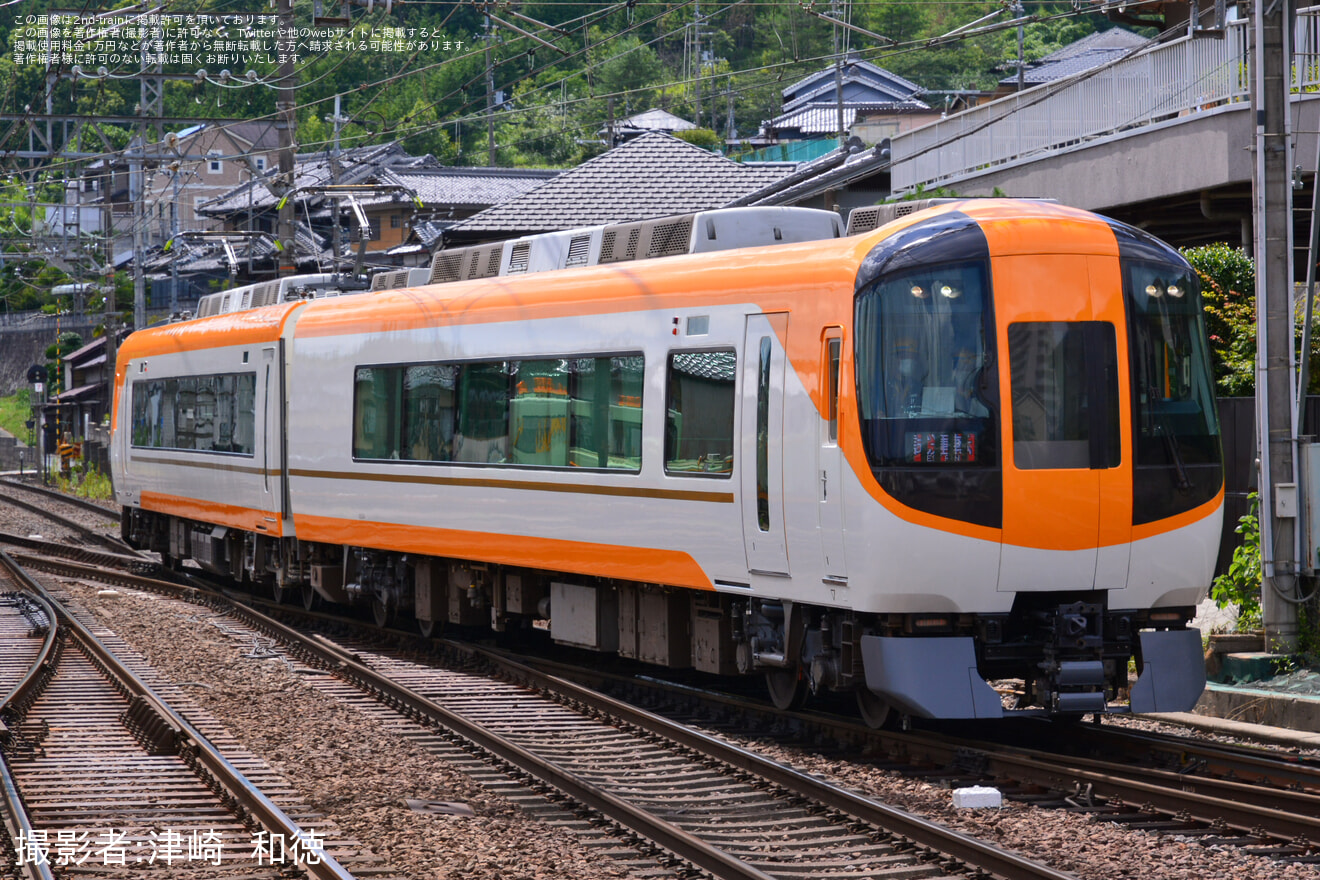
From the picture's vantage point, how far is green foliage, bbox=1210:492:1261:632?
454 inches

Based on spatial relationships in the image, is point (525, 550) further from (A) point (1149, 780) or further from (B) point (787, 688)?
(A) point (1149, 780)

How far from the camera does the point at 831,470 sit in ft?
29.2

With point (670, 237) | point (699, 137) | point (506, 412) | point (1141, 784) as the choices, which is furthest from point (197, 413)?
point (699, 137)

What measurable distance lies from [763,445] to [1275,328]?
3550 millimetres

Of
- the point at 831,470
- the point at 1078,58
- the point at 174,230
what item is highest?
the point at 1078,58

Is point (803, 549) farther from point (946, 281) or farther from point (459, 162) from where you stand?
point (459, 162)

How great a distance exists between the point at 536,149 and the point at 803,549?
64865 mm

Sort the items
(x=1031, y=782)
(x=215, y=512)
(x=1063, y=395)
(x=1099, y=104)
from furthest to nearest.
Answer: (x=1099, y=104)
(x=215, y=512)
(x=1063, y=395)
(x=1031, y=782)

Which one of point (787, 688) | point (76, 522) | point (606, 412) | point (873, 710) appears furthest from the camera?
point (76, 522)

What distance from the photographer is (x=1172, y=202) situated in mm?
19203

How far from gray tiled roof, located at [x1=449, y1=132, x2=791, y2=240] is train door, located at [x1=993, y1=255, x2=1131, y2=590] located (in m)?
21.7

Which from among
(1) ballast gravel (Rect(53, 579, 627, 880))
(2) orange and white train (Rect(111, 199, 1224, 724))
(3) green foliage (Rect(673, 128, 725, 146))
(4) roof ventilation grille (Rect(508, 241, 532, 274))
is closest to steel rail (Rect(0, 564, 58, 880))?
(1) ballast gravel (Rect(53, 579, 627, 880))

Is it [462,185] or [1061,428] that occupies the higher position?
[462,185]

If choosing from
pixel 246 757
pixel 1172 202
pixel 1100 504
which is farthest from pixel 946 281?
pixel 1172 202
